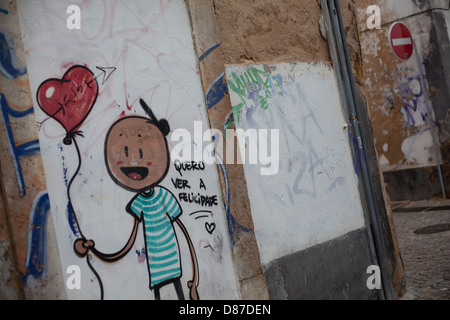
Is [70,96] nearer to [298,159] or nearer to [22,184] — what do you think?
[22,184]

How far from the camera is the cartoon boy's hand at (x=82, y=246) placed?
3.16 metres

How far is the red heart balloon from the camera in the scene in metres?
3.19

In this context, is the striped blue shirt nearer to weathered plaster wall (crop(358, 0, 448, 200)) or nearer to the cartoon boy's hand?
the cartoon boy's hand

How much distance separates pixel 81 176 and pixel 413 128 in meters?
8.24

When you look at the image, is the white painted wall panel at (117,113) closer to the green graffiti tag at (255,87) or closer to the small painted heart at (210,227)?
the small painted heart at (210,227)

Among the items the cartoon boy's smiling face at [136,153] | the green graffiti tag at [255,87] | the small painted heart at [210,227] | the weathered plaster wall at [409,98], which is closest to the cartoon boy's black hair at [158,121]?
the cartoon boy's smiling face at [136,153]

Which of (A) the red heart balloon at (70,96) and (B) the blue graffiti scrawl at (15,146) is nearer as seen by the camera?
(B) the blue graffiti scrawl at (15,146)

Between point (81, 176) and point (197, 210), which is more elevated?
point (81, 176)

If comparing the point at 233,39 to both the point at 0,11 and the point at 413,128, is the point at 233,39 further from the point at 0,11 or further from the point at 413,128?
the point at 413,128

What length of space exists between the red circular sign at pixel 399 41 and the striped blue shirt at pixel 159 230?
4802 mm

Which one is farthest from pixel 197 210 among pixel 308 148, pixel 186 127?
pixel 308 148

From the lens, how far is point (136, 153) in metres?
3.46

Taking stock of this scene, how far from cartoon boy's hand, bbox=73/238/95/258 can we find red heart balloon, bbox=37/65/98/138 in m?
0.75

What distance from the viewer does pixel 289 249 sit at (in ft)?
13.5
